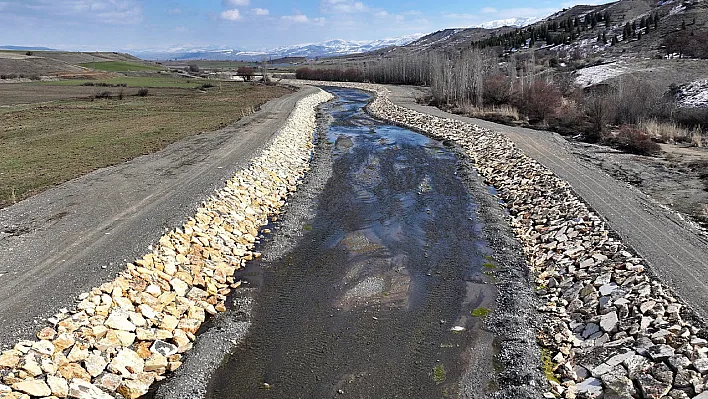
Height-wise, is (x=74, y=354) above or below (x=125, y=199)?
below

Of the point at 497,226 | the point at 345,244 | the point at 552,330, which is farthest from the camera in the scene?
the point at 497,226

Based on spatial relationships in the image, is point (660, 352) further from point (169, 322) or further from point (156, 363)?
point (169, 322)

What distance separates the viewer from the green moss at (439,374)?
29.9ft

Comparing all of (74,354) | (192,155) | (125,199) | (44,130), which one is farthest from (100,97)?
(74,354)

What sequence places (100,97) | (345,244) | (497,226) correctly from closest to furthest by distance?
(345,244)
(497,226)
(100,97)

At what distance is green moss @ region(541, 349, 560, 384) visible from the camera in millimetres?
9062

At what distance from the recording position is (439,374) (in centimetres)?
930

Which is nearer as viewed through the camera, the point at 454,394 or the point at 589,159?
the point at 454,394

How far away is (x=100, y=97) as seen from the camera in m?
58.8

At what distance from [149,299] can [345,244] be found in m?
6.64

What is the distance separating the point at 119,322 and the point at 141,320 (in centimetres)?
47

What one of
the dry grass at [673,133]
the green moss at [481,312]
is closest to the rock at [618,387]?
the green moss at [481,312]

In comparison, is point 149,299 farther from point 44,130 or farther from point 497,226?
point 44,130

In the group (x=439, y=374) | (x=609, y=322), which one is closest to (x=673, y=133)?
(x=609, y=322)
